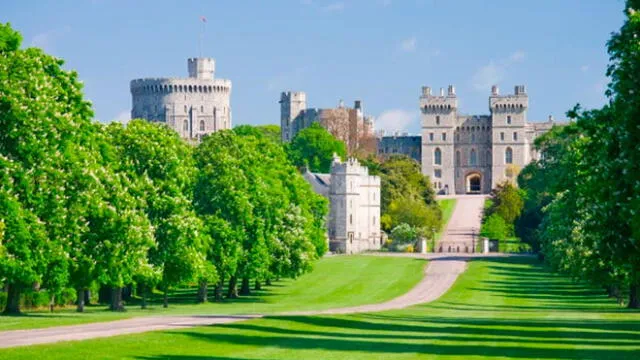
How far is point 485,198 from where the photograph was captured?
7397 inches

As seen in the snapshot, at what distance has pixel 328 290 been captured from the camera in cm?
8494

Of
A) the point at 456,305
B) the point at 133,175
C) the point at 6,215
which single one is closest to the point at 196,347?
the point at 6,215

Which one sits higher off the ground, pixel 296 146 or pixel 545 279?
pixel 296 146

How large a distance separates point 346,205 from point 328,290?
153ft

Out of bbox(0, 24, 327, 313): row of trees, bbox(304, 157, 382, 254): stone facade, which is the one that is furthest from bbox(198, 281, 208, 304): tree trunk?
bbox(304, 157, 382, 254): stone facade

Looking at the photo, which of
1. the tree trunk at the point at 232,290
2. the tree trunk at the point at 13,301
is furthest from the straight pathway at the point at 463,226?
the tree trunk at the point at 13,301

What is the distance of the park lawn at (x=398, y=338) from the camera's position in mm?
33531

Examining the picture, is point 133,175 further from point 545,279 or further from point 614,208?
point 545,279

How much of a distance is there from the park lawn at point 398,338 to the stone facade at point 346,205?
69388mm

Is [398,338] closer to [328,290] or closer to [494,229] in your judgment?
[328,290]

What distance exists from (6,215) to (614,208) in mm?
18336

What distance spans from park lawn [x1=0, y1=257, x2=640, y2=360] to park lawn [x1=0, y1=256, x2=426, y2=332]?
7252 millimetres

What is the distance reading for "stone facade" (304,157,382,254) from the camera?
131 m

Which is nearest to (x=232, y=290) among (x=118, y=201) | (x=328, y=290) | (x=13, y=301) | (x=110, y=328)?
(x=328, y=290)
